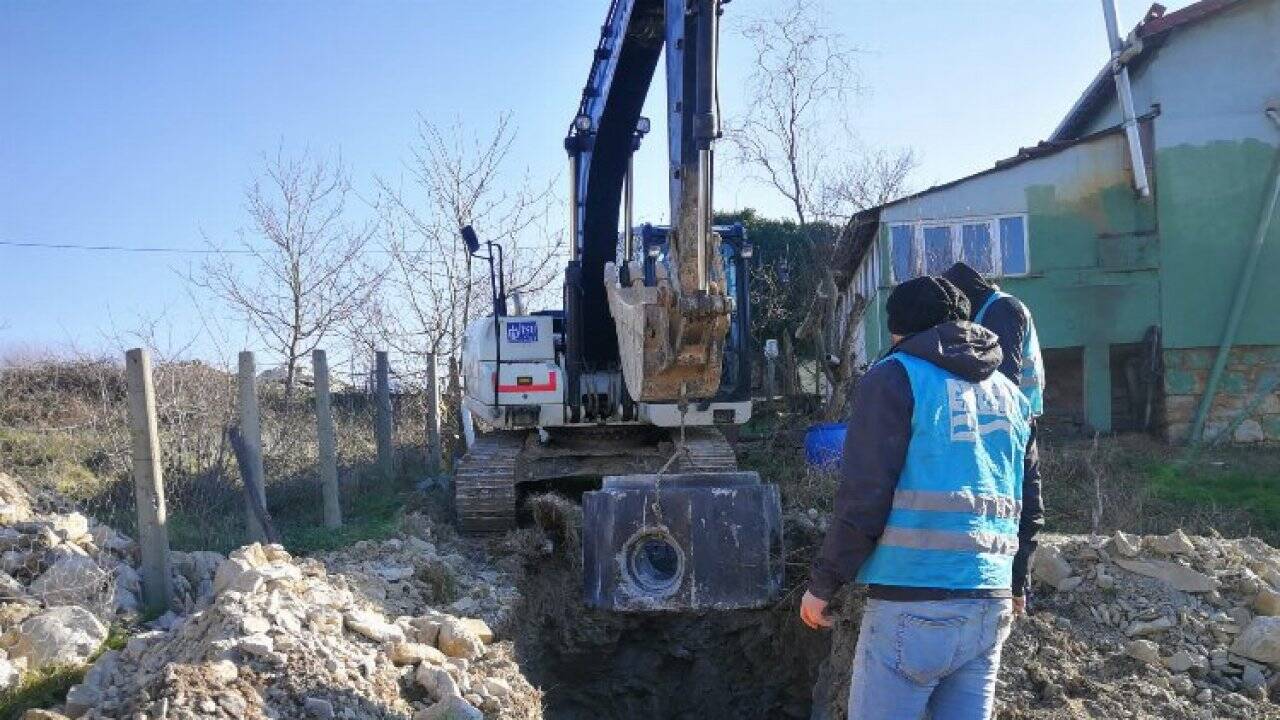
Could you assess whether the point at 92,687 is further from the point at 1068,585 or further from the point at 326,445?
the point at 1068,585

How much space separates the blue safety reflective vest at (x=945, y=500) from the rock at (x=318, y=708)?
6.98 feet

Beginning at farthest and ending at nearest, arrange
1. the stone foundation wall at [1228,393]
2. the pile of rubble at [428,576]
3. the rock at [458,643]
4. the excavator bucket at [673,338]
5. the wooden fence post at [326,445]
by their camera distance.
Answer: the stone foundation wall at [1228,393] → the wooden fence post at [326,445] → the pile of rubble at [428,576] → the rock at [458,643] → the excavator bucket at [673,338]

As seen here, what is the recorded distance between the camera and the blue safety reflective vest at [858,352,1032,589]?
2814 mm

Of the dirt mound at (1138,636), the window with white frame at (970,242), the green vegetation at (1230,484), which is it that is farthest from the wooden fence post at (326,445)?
the window with white frame at (970,242)

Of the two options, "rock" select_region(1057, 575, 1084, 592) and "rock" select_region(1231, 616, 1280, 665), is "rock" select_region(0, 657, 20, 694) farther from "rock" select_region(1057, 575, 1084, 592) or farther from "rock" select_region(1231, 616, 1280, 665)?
"rock" select_region(1231, 616, 1280, 665)

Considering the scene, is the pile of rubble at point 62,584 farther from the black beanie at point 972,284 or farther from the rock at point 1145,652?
the rock at point 1145,652

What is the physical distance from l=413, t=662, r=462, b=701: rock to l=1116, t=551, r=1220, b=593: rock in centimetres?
337

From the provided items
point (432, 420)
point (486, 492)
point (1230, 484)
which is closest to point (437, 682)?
point (486, 492)

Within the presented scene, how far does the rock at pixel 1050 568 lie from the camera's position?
513cm

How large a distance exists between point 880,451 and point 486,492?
5.47 metres

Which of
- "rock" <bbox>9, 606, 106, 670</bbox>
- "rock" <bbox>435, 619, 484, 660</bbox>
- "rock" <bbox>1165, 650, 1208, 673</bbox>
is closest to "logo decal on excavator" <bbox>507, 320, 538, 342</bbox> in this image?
"rock" <bbox>435, 619, 484, 660</bbox>

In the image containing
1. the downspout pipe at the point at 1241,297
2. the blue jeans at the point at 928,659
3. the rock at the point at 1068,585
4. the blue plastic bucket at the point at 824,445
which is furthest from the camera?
the downspout pipe at the point at 1241,297

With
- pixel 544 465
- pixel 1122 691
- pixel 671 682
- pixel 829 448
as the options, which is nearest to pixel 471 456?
pixel 544 465

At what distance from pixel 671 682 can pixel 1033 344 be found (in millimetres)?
3425
